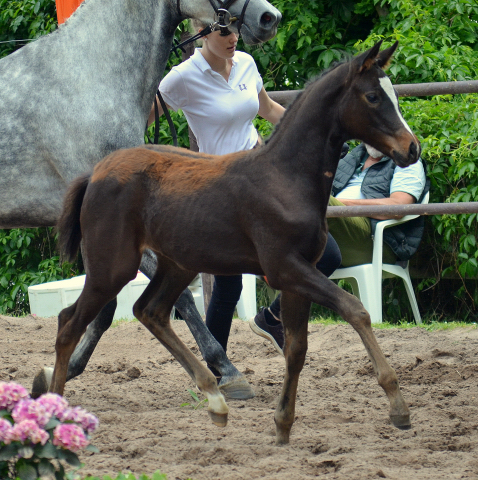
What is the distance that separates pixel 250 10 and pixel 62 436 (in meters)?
2.34

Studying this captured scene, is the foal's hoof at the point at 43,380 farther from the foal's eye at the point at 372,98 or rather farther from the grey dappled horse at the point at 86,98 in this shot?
the foal's eye at the point at 372,98

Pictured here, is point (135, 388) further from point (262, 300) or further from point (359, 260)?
point (262, 300)

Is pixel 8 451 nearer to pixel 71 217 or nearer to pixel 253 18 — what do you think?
pixel 71 217

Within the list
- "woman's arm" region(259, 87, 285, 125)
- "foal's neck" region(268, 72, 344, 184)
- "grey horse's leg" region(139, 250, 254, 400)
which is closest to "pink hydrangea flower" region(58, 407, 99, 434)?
"foal's neck" region(268, 72, 344, 184)

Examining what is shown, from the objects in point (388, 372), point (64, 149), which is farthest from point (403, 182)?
point (388, 372)

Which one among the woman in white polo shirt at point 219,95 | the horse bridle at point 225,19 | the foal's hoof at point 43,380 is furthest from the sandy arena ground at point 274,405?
the horse bridle at point 225,19

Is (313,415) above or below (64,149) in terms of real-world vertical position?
below

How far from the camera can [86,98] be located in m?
3.55

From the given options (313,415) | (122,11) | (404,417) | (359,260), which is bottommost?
(359,260)

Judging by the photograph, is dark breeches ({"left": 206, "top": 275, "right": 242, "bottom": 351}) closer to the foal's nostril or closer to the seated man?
the foal's nostril

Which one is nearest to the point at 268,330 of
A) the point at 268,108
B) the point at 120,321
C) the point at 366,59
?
the point at 268,108

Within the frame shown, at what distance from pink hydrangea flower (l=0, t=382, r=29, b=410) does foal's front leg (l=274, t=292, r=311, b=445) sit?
3.68 ft

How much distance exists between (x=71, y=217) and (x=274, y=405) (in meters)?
1.38

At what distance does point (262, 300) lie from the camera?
22.1ft
